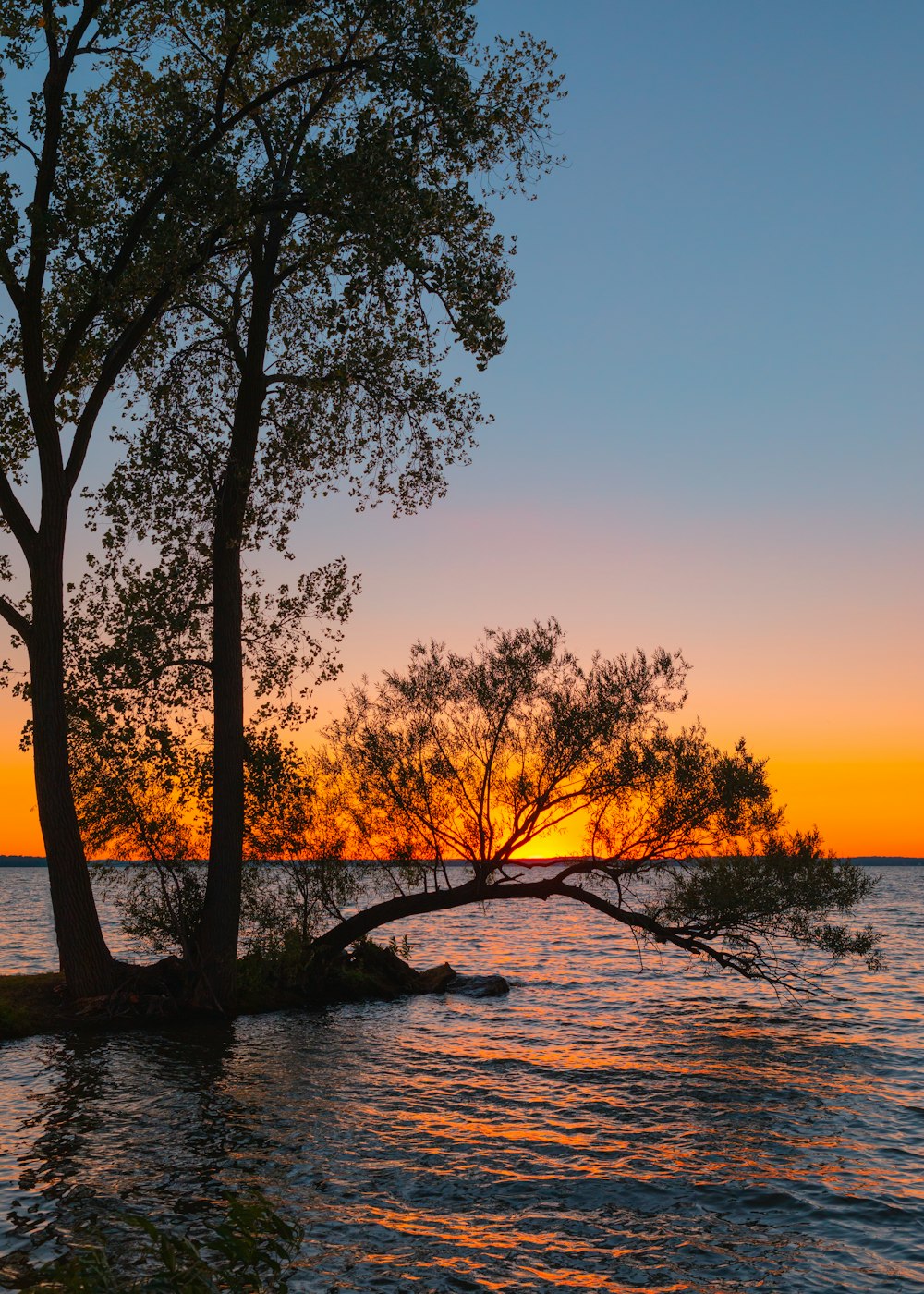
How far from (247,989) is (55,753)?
934 cm

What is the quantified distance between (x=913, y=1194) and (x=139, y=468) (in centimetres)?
2236

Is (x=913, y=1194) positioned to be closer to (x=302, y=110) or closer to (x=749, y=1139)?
(x=749, y=1139)

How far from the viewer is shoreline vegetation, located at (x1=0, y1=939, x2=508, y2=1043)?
2406cm

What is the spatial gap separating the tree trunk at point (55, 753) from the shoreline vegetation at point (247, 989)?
1.91 meters

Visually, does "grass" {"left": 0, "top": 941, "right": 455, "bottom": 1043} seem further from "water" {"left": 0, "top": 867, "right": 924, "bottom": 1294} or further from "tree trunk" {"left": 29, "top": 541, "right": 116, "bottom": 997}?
"tree trunk" {"left": 29, "top": 541, "right": 116, "bottom": 997}

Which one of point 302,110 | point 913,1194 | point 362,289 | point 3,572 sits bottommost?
point 913,1194

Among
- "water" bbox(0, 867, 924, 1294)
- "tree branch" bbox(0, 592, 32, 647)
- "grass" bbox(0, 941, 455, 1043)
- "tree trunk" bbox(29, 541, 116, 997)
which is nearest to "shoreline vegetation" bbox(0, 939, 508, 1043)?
"grass" bbox(0, 941, 455, 1043)

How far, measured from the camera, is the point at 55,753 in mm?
23234

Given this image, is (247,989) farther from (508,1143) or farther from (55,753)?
(508,1143)

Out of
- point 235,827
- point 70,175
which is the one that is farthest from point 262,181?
point 235,827

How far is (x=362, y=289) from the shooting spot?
22688 mm

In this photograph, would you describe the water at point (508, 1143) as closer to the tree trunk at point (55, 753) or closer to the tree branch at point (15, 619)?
the tree trunk at point (55, 753)

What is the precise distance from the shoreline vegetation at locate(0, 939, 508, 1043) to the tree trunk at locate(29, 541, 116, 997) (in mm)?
1914

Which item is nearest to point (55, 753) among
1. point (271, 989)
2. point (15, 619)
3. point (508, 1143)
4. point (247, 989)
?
point (15, 619)
